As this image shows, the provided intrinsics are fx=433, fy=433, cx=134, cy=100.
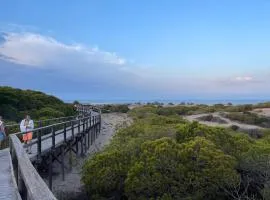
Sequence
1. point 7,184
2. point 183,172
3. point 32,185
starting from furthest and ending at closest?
point 183,172 < point 7,184 < point 32,185

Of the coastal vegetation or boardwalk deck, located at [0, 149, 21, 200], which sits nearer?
boardwalk deck, located at [0, 149, 21, 200]

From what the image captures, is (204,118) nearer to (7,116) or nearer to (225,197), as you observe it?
(7,116)

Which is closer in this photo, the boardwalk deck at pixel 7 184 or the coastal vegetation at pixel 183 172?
the boardwalk deck at pixel 7 184

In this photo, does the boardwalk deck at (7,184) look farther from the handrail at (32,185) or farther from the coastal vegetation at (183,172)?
the coastal vegetation at (183,172)

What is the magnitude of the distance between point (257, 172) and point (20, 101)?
27422 mm

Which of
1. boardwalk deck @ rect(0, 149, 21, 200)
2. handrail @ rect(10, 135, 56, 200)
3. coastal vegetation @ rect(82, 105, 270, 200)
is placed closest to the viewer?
handrail @ rect(10, 135, 56, 200)

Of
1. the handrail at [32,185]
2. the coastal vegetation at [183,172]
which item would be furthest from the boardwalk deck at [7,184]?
the coastal vegetation at [183,172]

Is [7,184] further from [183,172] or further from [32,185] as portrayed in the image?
[183,172]

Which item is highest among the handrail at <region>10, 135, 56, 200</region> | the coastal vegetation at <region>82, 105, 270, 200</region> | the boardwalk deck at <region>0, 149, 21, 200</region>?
the handrail at <region>10, 135, 56, 200</region>

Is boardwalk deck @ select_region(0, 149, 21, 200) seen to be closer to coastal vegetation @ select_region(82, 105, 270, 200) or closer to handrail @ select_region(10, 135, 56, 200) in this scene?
handrail @ select_region(10, 135, 56, 200)

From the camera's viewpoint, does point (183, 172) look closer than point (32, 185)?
No

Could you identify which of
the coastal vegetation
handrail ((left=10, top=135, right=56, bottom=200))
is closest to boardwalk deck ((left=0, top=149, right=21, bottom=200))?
handrail ((left=10, top=135, right=56, bottom=200))

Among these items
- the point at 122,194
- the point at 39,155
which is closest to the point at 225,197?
the point at 122,194

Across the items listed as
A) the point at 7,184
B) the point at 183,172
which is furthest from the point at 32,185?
the point at 183,172
